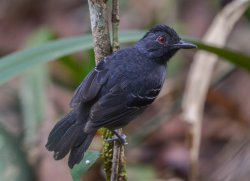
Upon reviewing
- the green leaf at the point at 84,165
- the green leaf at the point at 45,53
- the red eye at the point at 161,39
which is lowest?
the green leaf at the point at 84,165

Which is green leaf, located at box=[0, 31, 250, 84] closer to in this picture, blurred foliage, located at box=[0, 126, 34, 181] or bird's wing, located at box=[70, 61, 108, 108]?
bird's wing, located at box=[70, 61, 108, 108]

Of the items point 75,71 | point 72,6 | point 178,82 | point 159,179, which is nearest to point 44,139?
point 75,71

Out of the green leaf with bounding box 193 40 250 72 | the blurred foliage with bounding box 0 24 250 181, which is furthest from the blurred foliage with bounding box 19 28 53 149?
the green leaf with bounding box 193 40 250 72

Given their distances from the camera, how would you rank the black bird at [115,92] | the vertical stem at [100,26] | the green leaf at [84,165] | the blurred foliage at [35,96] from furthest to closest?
the blurred foliage at [35,96] < the black bird at [115,92] < the vertical stem at [100,26] < the green leaf at [84,165]

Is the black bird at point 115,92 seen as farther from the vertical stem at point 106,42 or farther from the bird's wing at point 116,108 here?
the vertical stem at point 106,42

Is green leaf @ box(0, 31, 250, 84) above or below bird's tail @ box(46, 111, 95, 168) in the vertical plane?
above

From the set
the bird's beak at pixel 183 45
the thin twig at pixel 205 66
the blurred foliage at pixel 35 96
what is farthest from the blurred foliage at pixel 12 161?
the blurred foliage at pixel 35 96

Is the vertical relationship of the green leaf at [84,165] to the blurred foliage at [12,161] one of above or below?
above
